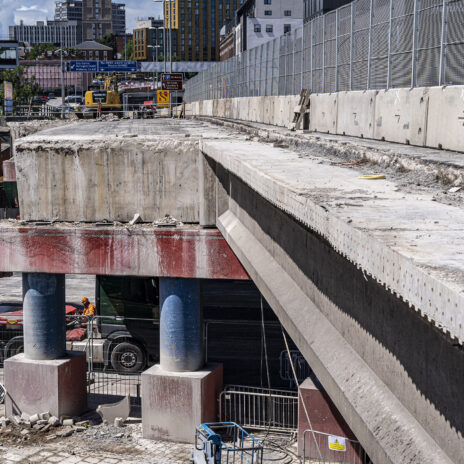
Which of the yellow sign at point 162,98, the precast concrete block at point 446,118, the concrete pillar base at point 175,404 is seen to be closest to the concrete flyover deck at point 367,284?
the precast concrete block at point 446,118

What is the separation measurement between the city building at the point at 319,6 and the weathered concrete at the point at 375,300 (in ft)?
283

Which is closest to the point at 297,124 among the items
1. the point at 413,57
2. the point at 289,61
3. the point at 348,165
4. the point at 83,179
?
the point at 289,61

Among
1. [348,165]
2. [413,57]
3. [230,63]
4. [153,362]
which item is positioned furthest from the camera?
[230,63]

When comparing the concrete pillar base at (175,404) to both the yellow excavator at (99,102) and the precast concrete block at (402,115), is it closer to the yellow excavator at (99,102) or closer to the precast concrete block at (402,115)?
the precast concrete block at (402,115)

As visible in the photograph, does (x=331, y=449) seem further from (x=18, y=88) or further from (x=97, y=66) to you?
(x=18, y=88)

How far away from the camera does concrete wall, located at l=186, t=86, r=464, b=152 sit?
12.8 m

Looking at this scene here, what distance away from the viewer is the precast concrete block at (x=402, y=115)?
14.3 meters

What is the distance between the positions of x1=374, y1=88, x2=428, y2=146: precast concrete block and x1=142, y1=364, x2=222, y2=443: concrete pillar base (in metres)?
6.83

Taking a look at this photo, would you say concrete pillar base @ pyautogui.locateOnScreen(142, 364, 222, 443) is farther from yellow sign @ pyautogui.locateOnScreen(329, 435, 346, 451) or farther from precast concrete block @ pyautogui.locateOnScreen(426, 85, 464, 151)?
precast concrete block @ pyautogui.locateOnScreen(426, 85, 464, 151)

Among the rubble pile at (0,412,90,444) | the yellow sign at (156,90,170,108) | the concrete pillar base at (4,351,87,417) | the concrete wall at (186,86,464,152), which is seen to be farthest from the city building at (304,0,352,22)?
the rubble pile at (0,412,90,444)

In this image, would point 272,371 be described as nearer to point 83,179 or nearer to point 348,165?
point 83,179

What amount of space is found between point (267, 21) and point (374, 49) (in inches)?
5096

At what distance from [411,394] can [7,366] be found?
15.9 meters

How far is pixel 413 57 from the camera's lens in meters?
14.8
